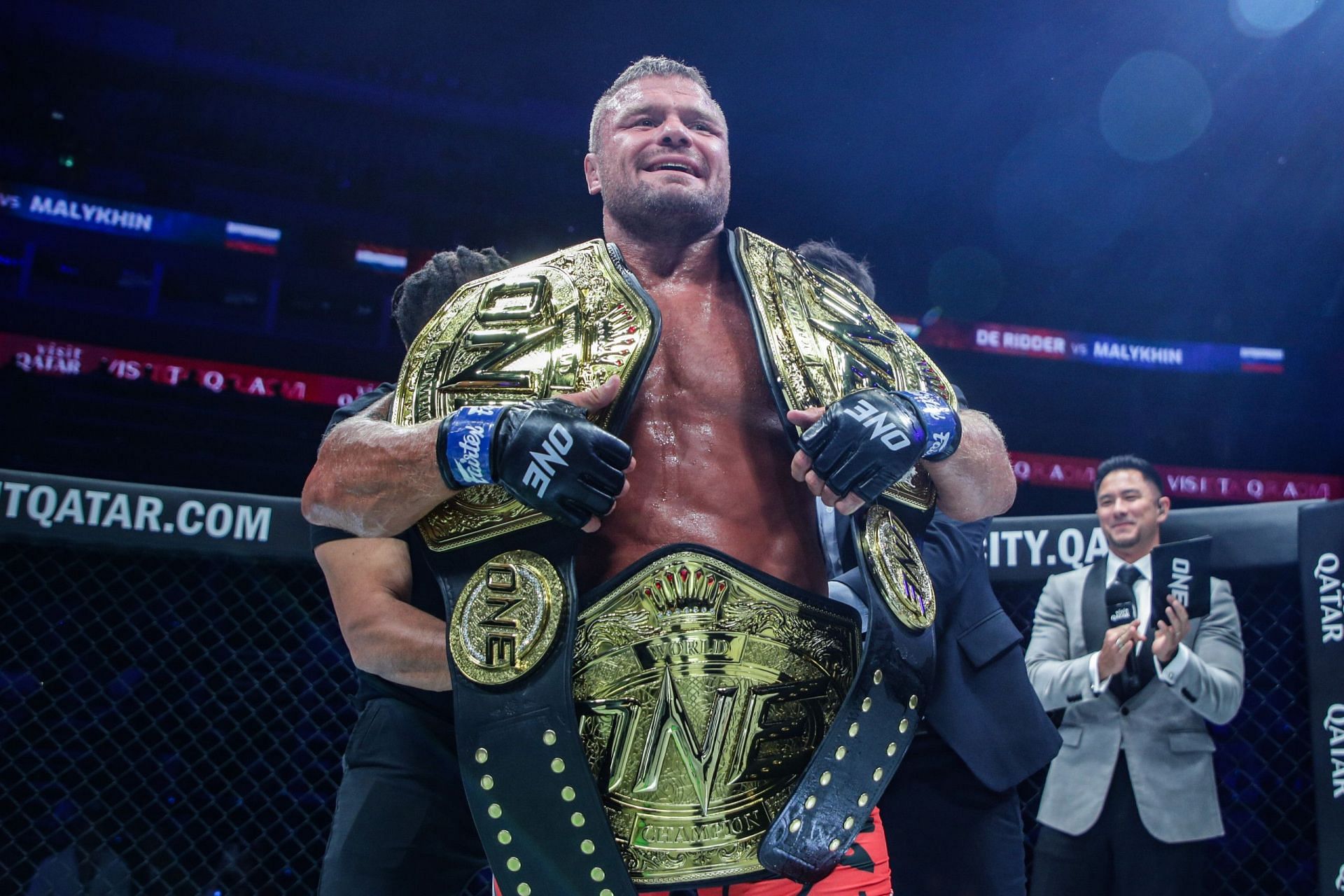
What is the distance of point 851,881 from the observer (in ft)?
4.30

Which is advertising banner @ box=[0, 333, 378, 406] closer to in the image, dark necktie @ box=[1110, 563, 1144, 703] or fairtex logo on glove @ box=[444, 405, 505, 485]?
dark necktie @ box=[1110, 563, 1144, 703]

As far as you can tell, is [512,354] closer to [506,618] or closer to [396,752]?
[506,618]

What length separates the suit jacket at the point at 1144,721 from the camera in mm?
2465

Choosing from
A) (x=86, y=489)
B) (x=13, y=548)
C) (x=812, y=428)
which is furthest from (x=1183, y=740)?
(x=13, y=548)

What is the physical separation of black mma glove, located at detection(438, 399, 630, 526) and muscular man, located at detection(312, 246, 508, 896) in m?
0.56

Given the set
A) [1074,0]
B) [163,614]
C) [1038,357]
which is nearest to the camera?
[163,614]

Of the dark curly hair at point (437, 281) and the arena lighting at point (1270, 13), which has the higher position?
the arena lighting at point (1270, 13)

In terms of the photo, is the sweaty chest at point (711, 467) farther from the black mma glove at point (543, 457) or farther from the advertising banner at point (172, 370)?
the advertising banner at point (172, 370)

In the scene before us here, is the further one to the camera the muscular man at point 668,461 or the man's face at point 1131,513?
the man's face at point 1131,513

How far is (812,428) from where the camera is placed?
1.14 meters

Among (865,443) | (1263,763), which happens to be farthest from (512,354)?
(1263,763)

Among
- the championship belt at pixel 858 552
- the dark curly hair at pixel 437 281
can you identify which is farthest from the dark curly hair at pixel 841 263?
the championship belt at pixel 858 552

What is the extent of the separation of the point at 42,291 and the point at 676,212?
10.3 meters

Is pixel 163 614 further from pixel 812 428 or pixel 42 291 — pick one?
pixel 42 291
